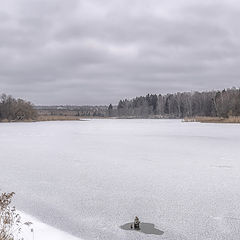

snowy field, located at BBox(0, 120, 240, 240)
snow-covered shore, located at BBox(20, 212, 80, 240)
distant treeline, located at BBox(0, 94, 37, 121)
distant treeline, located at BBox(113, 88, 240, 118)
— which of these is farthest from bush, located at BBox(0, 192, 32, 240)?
distant treeline, located at BBox(113, 88, 240, 118)

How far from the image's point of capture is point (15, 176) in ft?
28.0

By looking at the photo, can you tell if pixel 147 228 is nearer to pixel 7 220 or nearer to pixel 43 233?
pixel 43 233

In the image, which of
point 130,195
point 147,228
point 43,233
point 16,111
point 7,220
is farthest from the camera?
point 16,111

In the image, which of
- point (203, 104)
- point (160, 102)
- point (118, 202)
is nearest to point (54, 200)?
point (118, 202)

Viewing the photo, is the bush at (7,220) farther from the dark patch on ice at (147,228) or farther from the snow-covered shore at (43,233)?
the dark patch on ice at (147,228)

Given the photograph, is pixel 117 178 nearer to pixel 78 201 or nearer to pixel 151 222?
pixel 78 201

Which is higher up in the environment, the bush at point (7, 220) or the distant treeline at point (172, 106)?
the distant treeline at point (172, 106)

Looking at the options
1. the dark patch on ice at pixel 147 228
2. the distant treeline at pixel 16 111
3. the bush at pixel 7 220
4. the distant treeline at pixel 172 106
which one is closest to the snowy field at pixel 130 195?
the dark patch on ice at pixel 147 228

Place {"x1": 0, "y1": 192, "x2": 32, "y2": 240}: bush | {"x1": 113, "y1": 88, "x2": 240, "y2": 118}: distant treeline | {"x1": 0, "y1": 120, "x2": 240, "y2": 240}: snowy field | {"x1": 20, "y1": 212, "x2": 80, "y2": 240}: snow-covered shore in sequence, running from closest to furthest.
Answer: {"x1": 0, "y1": 192, "x2": 32, "y2": 240}: bush
{"x1": 20, "y1": 212, "x2": 80, "y2": 240}: snow-covered shore
{"x1": 0, "y1": 120, "x2": 240, "y2": 240}: snowy field
{"x1": 113, "y1": 88, "x2": 240, "y2": 118}: distant treeline

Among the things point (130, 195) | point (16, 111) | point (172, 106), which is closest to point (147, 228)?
point (130, 195)

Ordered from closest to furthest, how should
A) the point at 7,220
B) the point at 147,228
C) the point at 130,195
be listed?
1. the point at 7,220
2. the point at 147,228
3. the point at 130,195

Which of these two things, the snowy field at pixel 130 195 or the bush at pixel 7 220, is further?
the snowy field at pixel 130 195

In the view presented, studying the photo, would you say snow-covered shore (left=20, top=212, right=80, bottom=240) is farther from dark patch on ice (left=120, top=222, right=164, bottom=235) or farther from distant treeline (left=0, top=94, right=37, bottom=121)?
distant treeline (left=0, top=94, right=37, bottom=121)

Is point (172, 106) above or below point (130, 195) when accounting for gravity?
above
